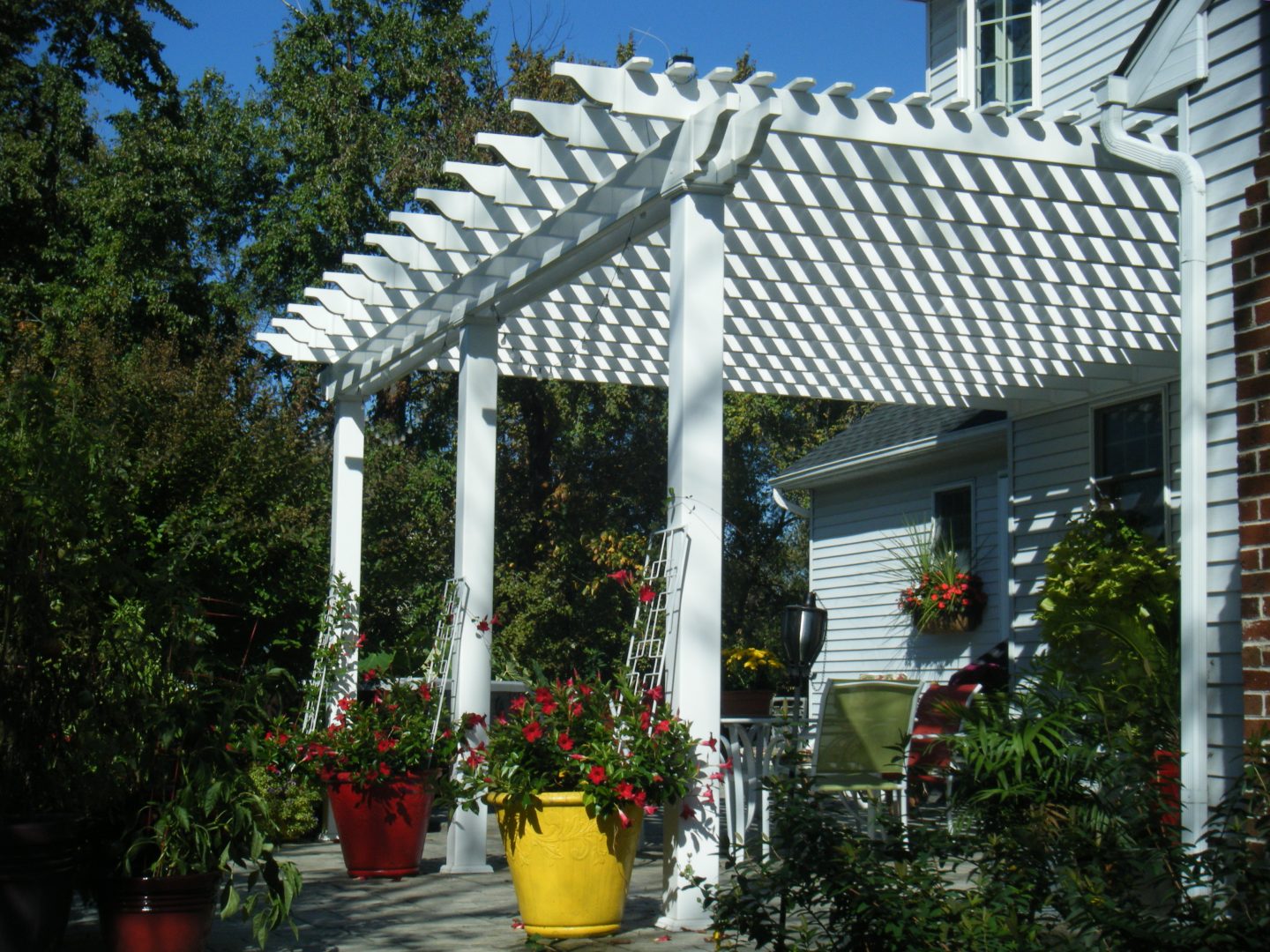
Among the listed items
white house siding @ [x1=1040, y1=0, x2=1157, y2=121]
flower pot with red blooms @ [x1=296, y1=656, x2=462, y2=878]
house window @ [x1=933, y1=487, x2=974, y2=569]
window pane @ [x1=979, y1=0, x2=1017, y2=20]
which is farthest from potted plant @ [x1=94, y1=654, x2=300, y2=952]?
window pane @ [x1=979, y1=0, x2=1017, y2=20]

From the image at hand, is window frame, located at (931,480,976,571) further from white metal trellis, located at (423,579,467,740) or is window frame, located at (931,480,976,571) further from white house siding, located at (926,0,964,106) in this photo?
white metal trellis, located at (423,579,467,740)

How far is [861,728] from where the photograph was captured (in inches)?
272

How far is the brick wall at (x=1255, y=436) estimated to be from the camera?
3.67 meters

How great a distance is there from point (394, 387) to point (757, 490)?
25.0 ft

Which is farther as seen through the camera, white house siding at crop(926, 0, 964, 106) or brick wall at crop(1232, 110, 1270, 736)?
white house siding at crop(926, 0, 964, 106)

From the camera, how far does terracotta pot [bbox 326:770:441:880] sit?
6723mm

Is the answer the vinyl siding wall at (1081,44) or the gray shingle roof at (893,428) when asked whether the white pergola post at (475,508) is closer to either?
the vinyl siding wall at (1081,44)

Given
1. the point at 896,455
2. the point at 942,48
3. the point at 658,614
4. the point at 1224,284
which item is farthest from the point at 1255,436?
the point at 942,48

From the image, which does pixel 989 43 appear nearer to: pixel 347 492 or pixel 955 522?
pixel 955 522

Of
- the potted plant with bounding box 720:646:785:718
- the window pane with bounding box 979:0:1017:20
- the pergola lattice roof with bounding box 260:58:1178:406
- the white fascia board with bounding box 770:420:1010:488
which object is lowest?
the potted plant with bounding box 720:646:785:718

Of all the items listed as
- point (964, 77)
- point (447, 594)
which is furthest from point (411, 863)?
point (964, 77)

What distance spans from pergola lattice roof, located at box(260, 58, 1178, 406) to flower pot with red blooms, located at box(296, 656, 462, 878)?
2302 mm

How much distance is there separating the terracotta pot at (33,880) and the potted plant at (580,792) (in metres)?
1.58

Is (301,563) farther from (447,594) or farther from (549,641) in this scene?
(549,641)
